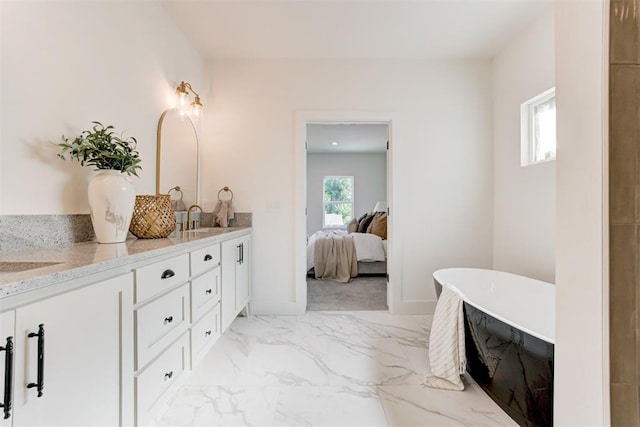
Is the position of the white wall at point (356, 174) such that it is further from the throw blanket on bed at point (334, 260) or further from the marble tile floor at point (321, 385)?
the marble tile floor at point (321, 385)

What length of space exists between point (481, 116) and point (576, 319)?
9.49ft

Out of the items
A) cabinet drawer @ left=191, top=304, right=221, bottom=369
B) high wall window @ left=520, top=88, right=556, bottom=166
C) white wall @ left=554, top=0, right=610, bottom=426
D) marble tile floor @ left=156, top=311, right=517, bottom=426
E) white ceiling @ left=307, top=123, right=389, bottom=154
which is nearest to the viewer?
white wall @ left=554, top=0, right=610, bottom=426

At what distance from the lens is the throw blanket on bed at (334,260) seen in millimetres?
4375

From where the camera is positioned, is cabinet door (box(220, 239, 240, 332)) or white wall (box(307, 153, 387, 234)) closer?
cabinet door (box(220, 239, 240, 332))

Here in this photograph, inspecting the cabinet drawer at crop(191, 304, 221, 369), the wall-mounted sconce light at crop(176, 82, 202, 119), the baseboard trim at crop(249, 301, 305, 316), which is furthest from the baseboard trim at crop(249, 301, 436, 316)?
the wall-mounted sconce light at crop(176, 82, 202, 119)

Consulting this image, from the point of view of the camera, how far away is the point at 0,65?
1106 millimetres

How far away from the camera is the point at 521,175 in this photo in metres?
2.60

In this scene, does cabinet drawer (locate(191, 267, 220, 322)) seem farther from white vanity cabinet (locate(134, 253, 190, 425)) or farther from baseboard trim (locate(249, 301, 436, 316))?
baseboard trim (locate(249, 301, 436, 316))

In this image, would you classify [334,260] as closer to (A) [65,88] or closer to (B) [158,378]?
(B) [158,378]

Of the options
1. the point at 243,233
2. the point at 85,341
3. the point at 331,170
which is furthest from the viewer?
the point at 331,170

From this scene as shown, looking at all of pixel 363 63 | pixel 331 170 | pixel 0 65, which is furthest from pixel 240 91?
pixel 331 170

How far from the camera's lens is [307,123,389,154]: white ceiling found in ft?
17.1

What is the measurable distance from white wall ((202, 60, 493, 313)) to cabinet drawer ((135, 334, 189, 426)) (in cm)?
153

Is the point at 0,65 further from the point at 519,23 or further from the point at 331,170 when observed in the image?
the point at 331,170
